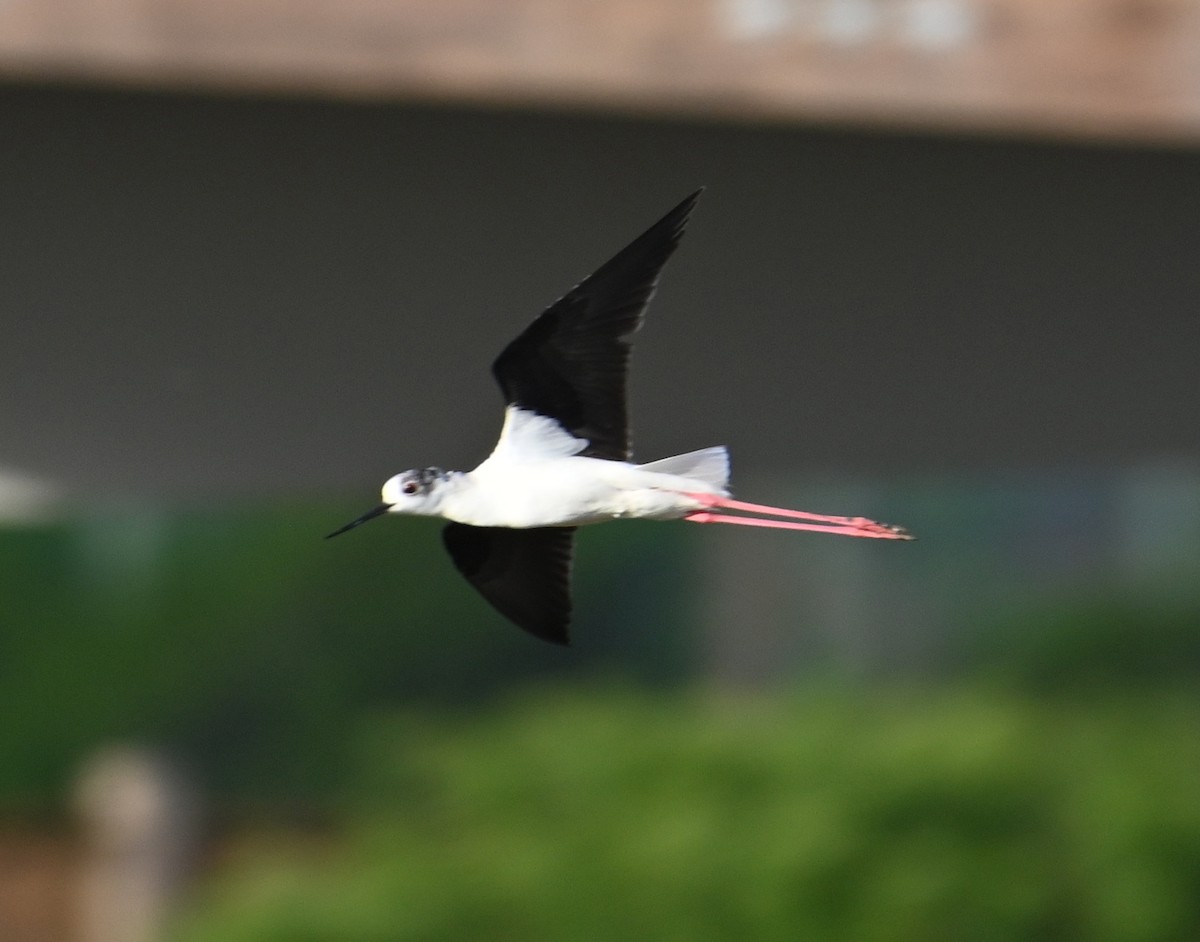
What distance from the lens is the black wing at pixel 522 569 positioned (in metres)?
1.91

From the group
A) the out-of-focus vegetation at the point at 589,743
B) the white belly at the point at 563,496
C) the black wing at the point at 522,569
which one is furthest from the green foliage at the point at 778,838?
the white belly at the point at 563,496

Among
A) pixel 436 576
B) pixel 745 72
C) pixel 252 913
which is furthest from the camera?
pixel 436 576

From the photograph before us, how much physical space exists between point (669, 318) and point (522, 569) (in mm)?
1383

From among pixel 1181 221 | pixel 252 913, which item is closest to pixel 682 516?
pixel 1181 221

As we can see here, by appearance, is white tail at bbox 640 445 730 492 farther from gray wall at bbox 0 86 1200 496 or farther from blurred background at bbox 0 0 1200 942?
gray wall at bbox 0 86 1200 496

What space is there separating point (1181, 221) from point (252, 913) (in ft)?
12.0

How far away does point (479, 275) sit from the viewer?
3.16m

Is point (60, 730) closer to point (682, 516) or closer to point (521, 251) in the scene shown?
point (521, 251)

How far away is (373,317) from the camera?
3.19 metres

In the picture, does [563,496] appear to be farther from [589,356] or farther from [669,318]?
[669,318]

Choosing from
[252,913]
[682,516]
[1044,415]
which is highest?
[682,516]

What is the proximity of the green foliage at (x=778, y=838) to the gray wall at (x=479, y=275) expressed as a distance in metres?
2.18

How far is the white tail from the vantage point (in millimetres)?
1624

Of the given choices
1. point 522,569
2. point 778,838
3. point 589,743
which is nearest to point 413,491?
point 522,569
